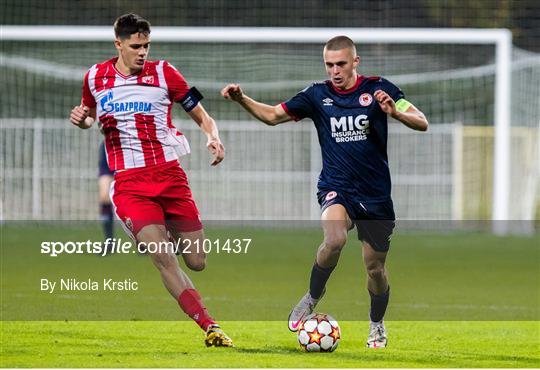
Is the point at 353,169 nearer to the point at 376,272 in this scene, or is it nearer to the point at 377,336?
the point at 376,272

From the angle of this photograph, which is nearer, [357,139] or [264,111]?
[357,139]

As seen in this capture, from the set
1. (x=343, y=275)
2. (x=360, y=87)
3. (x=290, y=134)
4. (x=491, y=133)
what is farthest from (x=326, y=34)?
(x=360, y=87)

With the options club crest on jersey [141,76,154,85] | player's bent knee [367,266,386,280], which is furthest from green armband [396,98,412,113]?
club crest on jersey [141,76,154,85]

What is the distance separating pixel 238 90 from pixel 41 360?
2.34 meters

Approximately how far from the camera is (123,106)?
9047 millimetres

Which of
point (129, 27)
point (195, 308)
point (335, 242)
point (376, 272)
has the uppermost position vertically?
point (129, 27)

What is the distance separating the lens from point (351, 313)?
1141 cm

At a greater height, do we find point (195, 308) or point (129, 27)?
point (129, 27)

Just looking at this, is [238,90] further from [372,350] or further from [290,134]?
[290,134]

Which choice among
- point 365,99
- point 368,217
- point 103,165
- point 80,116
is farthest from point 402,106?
point 103,165

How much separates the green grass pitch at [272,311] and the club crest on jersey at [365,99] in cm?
178

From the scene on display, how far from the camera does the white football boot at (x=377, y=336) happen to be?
8922 mm

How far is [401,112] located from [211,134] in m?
1.46

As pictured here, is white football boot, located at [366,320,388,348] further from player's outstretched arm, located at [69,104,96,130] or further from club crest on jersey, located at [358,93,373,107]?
player's outstretched arm, located at [69,104,96,130]
